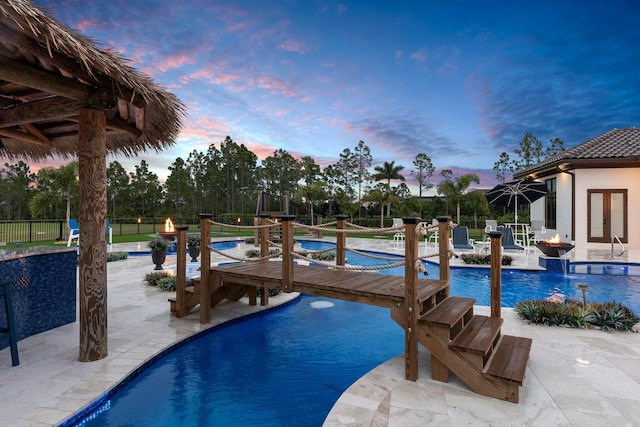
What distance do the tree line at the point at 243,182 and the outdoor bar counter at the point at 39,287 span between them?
25.2 m

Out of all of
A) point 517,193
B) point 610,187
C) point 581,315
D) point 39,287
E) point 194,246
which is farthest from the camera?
point 610,187

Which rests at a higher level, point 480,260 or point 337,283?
point 337,283

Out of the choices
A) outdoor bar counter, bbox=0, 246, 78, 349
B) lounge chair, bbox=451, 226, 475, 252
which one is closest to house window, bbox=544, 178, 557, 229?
lounge chair, bbox=451, 226, 475, 252

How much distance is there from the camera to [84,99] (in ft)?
11.3

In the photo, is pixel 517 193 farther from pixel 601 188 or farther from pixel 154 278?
pixel 154 278

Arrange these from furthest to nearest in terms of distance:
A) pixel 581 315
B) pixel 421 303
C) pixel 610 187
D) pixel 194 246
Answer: pixel 610 187 < pixel 194 246 < pixel 581 315 < pixel 421 303

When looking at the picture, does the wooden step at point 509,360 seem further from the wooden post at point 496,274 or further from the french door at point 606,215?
the french door at point 606,215

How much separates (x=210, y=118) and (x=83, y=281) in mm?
13602

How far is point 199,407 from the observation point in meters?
3.10

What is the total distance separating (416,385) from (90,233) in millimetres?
3467

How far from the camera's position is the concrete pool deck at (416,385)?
2.52 m

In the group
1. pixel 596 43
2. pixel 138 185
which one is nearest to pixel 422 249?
pixel 596 43

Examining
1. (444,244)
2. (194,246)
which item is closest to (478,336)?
(444,244)

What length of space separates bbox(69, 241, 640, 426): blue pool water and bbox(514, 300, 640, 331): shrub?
150 cm
